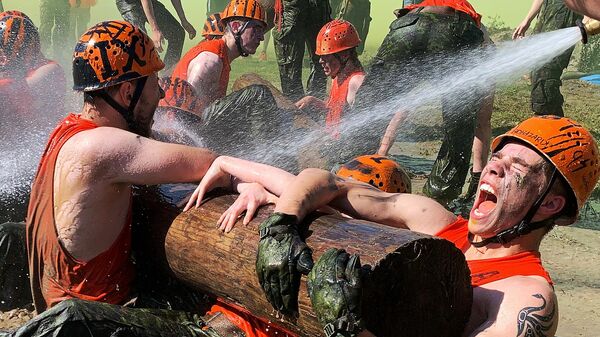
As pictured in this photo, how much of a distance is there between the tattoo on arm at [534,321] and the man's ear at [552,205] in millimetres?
536

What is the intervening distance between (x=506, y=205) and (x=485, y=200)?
0.53 feet

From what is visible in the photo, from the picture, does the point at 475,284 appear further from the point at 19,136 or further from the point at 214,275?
the point at 19,136

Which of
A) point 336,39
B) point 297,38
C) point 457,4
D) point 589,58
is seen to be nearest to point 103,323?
point 457,4

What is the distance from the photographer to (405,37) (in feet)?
27.2

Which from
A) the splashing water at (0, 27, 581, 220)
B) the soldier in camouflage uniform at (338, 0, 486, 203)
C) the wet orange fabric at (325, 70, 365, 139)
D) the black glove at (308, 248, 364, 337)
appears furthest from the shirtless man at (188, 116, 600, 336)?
the wet orange fabric at (325, 70, 365, 139)

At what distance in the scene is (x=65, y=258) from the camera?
3957 millimetres

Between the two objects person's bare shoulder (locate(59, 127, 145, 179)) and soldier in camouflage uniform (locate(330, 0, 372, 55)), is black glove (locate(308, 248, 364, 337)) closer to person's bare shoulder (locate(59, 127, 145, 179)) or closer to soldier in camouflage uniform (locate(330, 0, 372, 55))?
person's bare shoulder (locate(59, 127, 145, 179))

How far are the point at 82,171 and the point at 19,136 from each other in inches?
157

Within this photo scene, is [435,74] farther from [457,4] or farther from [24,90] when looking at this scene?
[24,90]

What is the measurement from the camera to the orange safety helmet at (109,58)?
13.1 ft

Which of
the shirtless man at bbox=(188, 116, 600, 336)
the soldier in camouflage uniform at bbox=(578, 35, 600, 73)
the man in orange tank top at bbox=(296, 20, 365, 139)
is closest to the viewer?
the shirtless man at bbox=(188, 116, 600, 336)

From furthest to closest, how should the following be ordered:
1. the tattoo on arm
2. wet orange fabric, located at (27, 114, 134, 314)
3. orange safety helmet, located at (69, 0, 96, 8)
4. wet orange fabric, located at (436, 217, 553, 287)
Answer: orange safety helmet, located at (69, 0, 96, 8) → wet orange fabric, located at (27, 114, 134, 314) → wet orange fabric, located at (436, 217, 553, 287) → the tattoo on arm

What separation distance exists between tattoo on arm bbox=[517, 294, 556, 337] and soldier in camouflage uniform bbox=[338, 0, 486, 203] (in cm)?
514

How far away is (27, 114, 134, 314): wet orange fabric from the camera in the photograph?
3.95 metres
